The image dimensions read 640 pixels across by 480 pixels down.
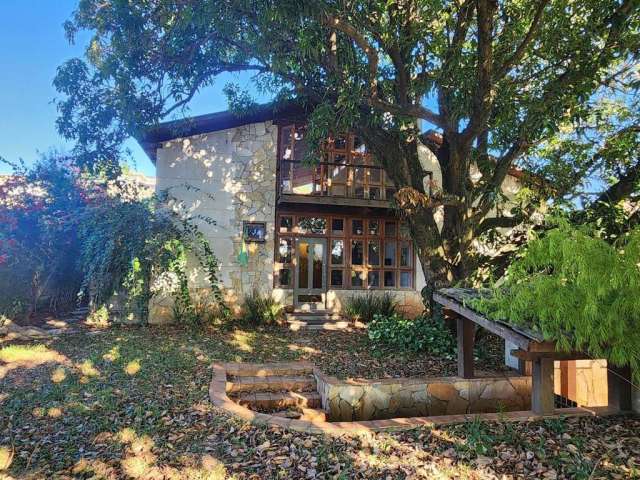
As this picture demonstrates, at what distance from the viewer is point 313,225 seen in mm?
10586

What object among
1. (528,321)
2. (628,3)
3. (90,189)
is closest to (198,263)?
(90,189)

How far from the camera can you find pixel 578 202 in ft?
23.7

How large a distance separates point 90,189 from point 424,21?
28.7 feet

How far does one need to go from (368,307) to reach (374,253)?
1.80 m

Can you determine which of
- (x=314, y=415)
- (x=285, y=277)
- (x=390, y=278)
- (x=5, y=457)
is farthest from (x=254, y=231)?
(x=5, y=457)

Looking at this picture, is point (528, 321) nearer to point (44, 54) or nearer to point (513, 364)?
point (513, 364)

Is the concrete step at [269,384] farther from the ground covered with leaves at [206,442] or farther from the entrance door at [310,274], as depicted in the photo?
the entrance door at [310,274]

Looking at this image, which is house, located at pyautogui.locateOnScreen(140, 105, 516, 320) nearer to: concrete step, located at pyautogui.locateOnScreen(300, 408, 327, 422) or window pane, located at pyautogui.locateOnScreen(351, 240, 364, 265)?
window pane, located at pyautogui.locateOnScreen(351, 240, 364, 265)

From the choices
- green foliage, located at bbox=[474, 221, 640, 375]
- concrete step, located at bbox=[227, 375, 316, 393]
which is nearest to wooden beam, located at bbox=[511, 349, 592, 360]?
green foliage, located at bbox=[474, 221, 640, 375]

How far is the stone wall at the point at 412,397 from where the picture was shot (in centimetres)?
480

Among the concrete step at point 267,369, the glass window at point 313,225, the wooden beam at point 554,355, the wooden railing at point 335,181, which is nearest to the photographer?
the wooden beam at point 554,355

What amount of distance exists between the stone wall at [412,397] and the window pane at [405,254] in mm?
6275

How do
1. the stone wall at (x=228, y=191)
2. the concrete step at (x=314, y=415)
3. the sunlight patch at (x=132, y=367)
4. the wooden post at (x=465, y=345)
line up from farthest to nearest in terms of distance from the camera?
the stone wall at (x=228, y=191), the sunlight patch at (x=132, y=367), the wooden post at (x=465, y=345), the concrete step at (x=314, y=415)

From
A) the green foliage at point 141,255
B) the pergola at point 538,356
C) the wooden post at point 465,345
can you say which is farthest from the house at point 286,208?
the pergola at point 538,356
